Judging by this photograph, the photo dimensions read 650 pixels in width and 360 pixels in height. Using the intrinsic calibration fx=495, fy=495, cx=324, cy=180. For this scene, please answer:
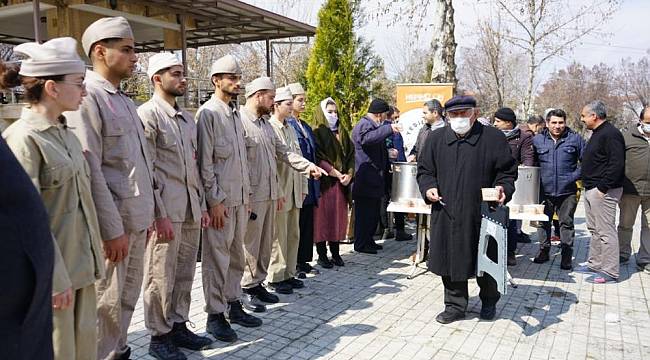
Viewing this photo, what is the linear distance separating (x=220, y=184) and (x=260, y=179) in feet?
1.86

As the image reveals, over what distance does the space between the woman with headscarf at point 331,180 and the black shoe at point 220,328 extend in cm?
238

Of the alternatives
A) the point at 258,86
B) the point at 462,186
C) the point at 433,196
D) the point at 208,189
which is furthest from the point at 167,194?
the point at 462,186

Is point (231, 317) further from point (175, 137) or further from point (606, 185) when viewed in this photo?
point (606, 185)

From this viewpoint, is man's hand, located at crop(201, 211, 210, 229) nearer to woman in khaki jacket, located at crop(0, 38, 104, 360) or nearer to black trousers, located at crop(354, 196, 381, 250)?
woman in khaki jacket, located at crop(0, 38, 104, 360)

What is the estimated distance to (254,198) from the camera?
Answer: 4.48m

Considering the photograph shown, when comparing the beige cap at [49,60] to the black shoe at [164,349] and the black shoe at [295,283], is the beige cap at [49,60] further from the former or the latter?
the black shoe at [295,283]

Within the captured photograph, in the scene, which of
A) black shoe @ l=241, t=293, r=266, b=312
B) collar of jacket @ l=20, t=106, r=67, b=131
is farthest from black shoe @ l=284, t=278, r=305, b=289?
collar of jacket @ l=20, t=106, r=67, b=131

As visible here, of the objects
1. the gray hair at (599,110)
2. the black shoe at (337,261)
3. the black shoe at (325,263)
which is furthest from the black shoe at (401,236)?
the gray hair at (599,110)

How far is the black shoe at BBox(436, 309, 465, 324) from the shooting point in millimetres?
4520

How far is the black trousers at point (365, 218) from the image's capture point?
22.1 ft

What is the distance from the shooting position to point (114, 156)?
2914 mm

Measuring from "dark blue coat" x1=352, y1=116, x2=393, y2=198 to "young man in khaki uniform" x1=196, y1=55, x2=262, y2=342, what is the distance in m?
2.60

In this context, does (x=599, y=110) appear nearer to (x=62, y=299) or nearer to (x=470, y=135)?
(x=470, y=135)

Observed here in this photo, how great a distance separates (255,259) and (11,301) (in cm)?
341
